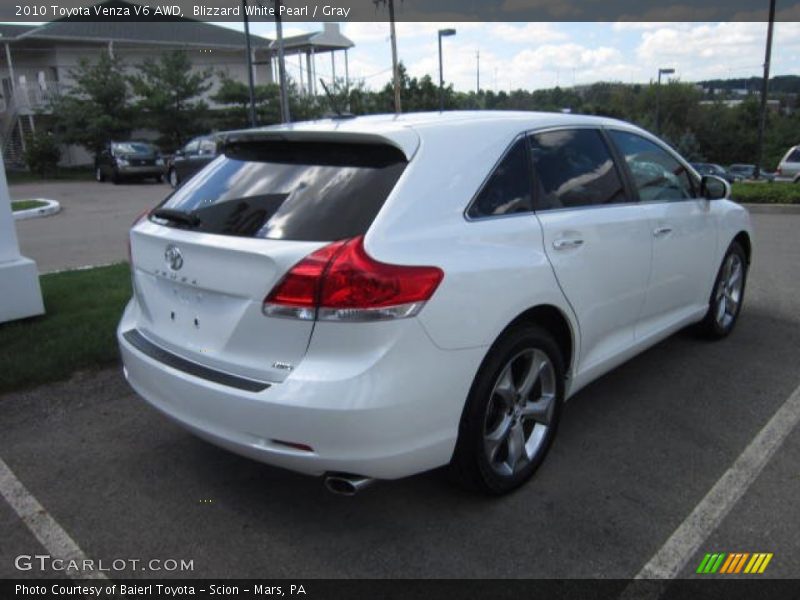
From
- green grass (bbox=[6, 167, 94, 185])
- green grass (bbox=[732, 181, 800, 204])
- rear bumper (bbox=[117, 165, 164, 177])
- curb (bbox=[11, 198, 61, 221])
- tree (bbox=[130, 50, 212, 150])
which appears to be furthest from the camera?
tree (bbox=[130, 50, 212, 150])

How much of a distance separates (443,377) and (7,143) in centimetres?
3884

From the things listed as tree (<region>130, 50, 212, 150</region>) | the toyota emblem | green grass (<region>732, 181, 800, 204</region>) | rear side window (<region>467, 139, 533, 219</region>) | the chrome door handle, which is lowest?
green grass (<region>732, 181, 800, 204</region>)

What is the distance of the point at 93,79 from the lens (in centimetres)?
2834

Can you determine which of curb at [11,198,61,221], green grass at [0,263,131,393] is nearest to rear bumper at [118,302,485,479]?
green grass at [0,263,131,393]

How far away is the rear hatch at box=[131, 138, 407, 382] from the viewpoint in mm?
2607

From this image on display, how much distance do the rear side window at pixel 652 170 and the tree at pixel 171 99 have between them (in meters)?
28.2

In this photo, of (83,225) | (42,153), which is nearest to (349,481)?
(83,225)

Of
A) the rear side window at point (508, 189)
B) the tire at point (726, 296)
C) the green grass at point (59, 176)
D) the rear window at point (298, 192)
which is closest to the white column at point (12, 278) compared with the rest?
the rear window at point (298, 192)

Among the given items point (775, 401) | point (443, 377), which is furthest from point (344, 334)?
point (775, 401)

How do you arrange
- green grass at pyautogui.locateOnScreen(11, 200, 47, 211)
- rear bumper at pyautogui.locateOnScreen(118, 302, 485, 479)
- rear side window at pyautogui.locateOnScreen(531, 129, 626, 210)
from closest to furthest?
rear bumper at pyautogui.locateOnScreen(118, 302, 485, 479)
rear side window at pyautogui.locateOnScreen(531, 129, 626, 210)
green grass at pyautogui.locateOnScreen(11, 200, 47, 211)

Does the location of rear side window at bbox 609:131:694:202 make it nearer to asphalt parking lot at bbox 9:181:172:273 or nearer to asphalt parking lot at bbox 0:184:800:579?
asphalt parking lot at bbox 0:184:800:579

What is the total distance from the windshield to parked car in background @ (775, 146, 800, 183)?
818 inches

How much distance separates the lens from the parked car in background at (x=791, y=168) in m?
17.8

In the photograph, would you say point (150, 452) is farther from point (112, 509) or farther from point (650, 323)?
point (650, 323)
